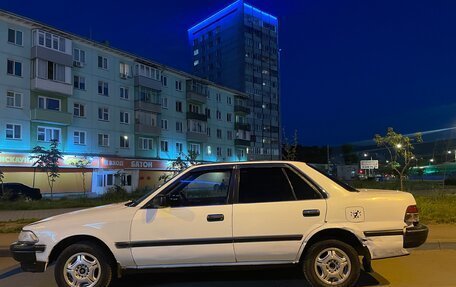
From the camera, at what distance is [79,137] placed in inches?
1780

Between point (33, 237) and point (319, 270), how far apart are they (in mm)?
3803

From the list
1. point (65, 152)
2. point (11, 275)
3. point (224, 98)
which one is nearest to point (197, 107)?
point (224, 98)

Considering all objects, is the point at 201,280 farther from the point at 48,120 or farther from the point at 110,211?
the point at 48,120

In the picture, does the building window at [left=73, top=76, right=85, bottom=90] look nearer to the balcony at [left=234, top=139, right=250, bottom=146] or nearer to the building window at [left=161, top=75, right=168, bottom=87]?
the building window at [left=161, top=75, right=168, bottom=87]

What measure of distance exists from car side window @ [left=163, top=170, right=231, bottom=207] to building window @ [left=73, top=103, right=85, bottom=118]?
4153cm

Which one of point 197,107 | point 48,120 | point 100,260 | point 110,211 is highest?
point 197,107

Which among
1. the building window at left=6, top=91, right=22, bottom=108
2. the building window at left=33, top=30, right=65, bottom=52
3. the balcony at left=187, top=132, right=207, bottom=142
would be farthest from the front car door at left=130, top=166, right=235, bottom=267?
the balcony at left=187, top=132, right=207, bottom=142

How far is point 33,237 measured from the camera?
6000 millimetres

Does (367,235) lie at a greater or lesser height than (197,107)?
lesser

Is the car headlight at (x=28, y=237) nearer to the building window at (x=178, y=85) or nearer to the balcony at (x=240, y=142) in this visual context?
the building window at (x=178, y=85)

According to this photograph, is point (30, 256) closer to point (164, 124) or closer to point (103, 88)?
point (103, 88)

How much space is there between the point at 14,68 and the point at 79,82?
7.15 meters

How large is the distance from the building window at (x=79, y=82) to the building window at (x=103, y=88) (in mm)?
2318

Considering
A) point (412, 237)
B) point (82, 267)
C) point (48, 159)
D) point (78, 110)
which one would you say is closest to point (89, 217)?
point (82, 267)
